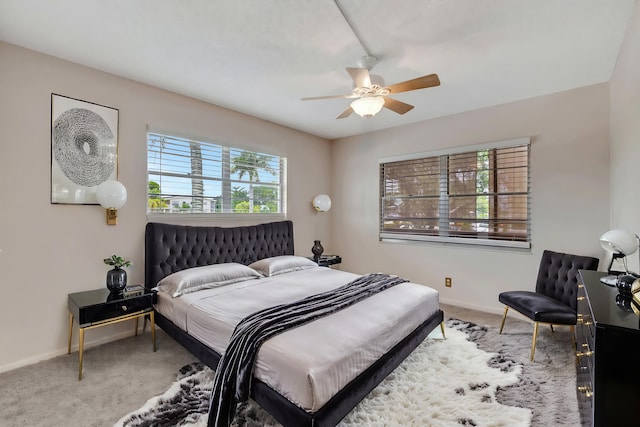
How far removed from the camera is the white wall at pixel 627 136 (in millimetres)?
2072

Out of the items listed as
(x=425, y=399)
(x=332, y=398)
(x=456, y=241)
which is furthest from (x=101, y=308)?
(x=456, y=241)

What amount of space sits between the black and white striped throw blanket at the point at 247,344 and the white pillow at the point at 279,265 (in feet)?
4.06

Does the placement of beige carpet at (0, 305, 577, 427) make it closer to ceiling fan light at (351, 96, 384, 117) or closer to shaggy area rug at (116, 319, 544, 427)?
shaggy area rug at (116, 319, 544, 427)

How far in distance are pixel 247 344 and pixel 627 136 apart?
336 centimetres

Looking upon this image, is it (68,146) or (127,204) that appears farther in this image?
(127,204)

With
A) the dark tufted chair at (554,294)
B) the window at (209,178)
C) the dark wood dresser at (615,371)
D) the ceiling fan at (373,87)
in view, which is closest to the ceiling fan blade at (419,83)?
the ceiling fan at (373,87)

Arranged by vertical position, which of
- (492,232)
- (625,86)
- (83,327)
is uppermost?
(625,86)

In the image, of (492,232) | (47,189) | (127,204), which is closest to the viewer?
(47,189)

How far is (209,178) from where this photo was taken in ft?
12.8

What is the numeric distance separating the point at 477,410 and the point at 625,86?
9.28 feet

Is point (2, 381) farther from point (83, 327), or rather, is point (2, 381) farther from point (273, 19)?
point (273, 19)

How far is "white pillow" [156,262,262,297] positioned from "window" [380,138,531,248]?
262 centimetres

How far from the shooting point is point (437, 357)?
8.80 feet

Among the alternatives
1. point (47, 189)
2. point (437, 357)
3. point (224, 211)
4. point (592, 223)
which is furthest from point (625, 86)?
point (47, 189)
